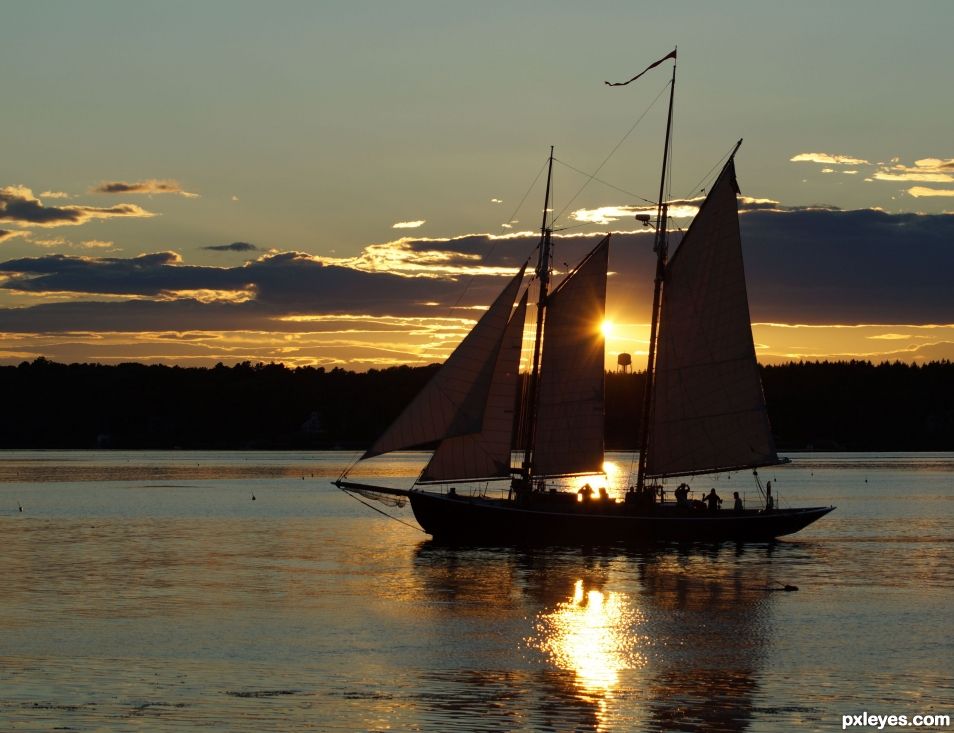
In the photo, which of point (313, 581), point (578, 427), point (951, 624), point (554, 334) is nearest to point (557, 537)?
point (578, 427)

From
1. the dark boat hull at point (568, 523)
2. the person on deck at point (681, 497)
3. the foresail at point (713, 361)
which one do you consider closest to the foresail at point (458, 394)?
the dark boat hull at point (568, 523)

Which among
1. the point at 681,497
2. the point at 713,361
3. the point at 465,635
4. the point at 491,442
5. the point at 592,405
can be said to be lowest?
the point at 465,635

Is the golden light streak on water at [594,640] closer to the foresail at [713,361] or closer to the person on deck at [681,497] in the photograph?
the foresail at [713,361]

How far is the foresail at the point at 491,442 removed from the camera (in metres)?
70.8

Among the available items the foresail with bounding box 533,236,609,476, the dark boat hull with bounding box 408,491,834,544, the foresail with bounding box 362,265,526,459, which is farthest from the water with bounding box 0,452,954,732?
the foresail with bounding box 362,265,526,459

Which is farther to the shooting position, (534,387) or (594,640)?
(534,387)

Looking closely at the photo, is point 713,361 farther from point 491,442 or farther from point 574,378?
point 491,442

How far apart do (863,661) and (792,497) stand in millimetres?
108624

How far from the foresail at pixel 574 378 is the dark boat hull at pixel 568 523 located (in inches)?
95.4

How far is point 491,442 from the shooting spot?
7125 centimetres

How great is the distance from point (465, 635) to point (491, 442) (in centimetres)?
2650

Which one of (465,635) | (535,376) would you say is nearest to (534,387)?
(535,376)

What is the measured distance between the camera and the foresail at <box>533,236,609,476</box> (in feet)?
240

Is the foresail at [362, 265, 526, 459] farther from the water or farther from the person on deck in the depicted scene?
the person on deck
